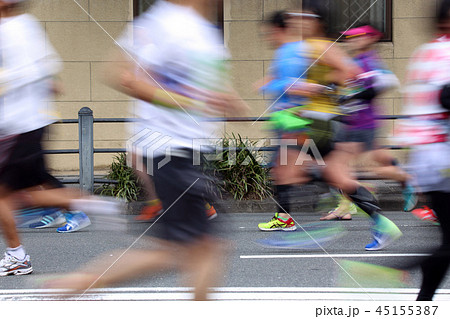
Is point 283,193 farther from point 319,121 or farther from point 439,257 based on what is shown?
point 439,257

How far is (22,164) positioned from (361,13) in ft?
29.0

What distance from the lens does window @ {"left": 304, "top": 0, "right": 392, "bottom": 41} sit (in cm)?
1091

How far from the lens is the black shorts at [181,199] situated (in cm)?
258

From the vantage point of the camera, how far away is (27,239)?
249 inches

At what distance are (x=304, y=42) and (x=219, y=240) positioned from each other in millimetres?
2367

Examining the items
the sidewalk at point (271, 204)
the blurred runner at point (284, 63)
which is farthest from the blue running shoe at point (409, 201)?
the blurred runner at point (284, 63)

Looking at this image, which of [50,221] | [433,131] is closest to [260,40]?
[50,221]

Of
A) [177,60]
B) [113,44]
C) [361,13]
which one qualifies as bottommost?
[177,60]

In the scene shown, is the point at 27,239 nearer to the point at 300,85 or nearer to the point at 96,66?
the point at 300,85

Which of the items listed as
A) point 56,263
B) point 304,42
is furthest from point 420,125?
point 56,263

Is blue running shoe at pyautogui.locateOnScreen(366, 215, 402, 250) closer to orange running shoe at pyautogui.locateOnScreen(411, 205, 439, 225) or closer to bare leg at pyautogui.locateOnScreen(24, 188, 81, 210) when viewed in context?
orange running shoe at pyautogui.locateOnScreen(411, 205, 439, 225)

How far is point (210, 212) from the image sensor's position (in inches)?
106

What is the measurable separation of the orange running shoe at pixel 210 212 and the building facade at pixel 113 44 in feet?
24.9

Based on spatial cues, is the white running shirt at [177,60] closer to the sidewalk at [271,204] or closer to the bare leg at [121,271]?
the bare leg at [121,271]
